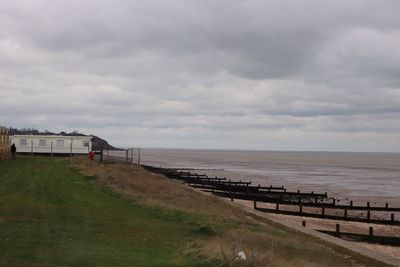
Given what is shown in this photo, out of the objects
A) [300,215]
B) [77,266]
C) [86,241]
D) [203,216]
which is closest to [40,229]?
[86,241]

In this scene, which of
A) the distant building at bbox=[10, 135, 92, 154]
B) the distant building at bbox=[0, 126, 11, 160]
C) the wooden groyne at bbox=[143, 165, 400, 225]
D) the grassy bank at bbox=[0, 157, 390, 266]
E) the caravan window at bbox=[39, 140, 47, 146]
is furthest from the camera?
the caravan window at bbox=[39, 140, 47, 146]

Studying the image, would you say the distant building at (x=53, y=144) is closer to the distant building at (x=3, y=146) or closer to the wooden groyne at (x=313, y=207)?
the distant building at (x=3, y=146)

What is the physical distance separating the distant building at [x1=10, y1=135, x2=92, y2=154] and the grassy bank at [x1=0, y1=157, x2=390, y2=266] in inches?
1630

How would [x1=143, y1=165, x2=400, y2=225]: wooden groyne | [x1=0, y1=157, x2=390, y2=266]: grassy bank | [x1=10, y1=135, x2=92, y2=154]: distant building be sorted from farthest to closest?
[x1=10, y1=135, x2=92, y2=154]: distant building < [x1=143, y1=165, x2=400, y2=225]: wooden groyne < [x1=0, y1=157, x2=390, y2=266]: grassy bank

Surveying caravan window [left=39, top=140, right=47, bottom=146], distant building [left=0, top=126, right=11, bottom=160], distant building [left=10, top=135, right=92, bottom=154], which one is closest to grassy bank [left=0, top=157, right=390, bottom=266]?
distant building [left=0, top=126, right=11, bottom=160]

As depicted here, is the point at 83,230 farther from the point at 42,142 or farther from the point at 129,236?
the point at 42,142

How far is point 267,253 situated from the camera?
1222cm

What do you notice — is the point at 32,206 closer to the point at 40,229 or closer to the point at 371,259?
the point at 40,229

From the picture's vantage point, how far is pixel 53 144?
6556 cm

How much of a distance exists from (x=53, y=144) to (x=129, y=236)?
177 ft

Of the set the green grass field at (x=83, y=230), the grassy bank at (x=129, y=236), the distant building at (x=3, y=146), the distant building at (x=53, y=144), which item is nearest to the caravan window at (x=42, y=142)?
the distant building at (x=53, y=144)

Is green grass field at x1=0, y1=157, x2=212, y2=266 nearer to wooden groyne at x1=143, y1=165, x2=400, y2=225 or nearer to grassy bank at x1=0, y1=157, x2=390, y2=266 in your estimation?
grassy bank at x1=0, y1=157, x2=390, y2=266

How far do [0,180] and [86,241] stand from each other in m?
17.3

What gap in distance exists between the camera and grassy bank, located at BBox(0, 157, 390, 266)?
36.1 feet
